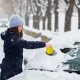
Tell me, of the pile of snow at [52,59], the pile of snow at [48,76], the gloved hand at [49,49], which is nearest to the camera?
the pile of snow at [48,76]

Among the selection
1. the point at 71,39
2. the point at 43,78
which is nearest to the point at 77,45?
the point at 71,39

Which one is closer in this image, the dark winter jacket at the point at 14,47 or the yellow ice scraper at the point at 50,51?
the yellow ice scraper at the point at 50,51

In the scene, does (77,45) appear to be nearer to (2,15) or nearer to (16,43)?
(16,43)

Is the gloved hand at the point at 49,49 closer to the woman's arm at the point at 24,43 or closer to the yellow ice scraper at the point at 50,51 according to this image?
the yellow ice scraper at the point at 50,51

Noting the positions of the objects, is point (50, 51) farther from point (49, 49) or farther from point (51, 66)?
point (51, 66)

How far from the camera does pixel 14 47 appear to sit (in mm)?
5883

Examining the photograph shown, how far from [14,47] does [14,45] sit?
0.19 feet

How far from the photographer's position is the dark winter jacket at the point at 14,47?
5.77 meters

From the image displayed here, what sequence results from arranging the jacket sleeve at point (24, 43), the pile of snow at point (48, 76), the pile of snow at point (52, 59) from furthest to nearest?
the jacket sleeve at point (24, 43) → the pile of snow at point (52, 59) → the pile of snow at point (48, 76)

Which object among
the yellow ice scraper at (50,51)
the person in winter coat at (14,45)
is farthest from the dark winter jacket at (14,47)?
the yellow ice scraper at (50,51)

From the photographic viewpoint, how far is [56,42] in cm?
674

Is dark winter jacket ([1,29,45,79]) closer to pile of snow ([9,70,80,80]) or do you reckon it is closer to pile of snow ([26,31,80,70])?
pile of snow ([26,31,80,70])

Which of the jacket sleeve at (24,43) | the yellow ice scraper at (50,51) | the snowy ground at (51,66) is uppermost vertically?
the jacket sleeve at (24,43)

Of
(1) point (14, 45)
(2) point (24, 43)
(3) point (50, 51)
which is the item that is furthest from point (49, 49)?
(1) point (14, 45)
